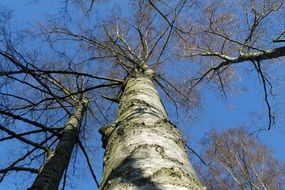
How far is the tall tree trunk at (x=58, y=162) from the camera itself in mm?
3514

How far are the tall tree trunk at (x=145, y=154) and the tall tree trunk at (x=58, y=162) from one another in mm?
974

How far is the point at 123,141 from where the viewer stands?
2.21 m

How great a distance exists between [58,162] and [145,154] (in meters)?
2.42

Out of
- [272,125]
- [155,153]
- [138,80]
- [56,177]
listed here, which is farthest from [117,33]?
[155,153]

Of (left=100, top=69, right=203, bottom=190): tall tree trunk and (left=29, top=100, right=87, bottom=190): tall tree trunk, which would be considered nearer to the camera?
(left=100, top=69, right=203, bottom=190): tall tree trunk

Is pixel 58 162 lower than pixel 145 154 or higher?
higher

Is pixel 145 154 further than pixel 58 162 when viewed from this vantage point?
No

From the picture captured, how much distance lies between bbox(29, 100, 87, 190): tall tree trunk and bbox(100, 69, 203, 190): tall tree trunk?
3.20 feet

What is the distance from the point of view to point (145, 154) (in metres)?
1.84

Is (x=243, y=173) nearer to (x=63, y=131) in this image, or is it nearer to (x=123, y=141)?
(x=63, y=131)

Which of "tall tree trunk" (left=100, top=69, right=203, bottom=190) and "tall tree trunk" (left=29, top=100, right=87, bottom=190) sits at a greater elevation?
"tall tree trunk" (left=29, top=100, right=87, bottom=190)

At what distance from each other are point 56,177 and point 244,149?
8.70 meters

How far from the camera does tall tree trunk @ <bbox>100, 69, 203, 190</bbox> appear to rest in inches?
61.6

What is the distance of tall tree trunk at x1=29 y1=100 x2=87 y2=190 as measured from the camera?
351cm
